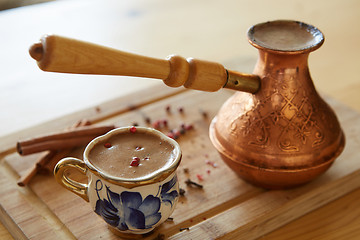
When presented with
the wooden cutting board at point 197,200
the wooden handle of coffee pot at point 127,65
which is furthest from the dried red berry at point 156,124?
the wooden handle of coffee pot at point 127,65

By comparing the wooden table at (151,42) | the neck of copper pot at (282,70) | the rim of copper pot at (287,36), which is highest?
the rim of copper pot at (287,36)

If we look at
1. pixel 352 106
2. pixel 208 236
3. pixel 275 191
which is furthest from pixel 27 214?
pixel 352 106

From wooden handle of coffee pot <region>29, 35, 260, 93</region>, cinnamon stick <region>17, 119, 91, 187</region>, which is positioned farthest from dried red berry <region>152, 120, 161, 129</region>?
wooden handle of coffee pot <region>29, 35, 260, 93</region>

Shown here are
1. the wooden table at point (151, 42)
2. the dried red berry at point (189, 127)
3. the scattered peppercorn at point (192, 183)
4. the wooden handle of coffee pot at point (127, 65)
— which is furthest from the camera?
the wooden table at point (151, 42)

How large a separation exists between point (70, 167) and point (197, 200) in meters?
0.22

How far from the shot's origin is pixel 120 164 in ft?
2.43

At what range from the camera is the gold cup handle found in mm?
760

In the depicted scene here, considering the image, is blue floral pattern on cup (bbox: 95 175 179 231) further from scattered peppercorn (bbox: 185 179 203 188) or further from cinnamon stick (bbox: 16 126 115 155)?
cinnamon stick (bbox: 16 126 115 155)

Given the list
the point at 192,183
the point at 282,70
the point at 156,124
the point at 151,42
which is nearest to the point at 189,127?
the point at 156,124

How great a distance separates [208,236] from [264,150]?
0.52ft

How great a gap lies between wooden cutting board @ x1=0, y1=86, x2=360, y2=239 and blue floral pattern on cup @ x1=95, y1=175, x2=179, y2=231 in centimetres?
6

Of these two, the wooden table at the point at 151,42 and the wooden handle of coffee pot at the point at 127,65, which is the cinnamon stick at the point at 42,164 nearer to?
the wooden table at the point at 151,42

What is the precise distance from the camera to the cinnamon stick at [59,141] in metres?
0.97

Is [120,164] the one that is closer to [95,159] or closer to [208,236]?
[95,159]
